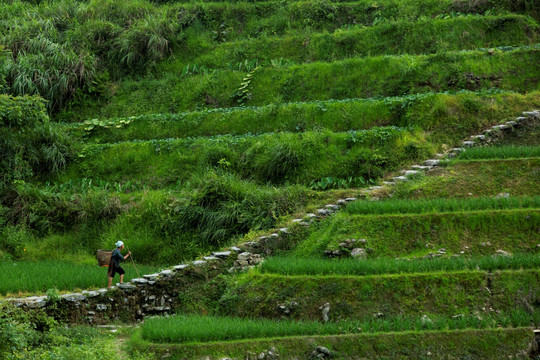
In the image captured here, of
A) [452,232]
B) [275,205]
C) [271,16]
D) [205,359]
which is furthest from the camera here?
[271,16]

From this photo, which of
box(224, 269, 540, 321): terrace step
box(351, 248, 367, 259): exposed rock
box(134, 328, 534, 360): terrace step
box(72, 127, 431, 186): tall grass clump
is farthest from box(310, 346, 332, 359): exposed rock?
box(72, 127, 431, 186): tall grass clump

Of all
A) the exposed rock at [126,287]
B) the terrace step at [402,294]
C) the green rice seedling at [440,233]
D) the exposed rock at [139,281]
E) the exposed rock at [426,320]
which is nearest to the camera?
the exposed rock at [426,320]

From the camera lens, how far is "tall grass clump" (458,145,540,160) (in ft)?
54.9

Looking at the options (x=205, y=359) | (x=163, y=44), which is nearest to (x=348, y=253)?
(x=205, y=359)

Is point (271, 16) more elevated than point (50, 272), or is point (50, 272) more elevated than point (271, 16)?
point (271, 16)

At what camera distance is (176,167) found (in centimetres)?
2119

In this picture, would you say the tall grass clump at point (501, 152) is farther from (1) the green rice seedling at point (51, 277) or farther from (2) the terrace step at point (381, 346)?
(1) the green rice seedling at point (51, 277)

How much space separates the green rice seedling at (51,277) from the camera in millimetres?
14969

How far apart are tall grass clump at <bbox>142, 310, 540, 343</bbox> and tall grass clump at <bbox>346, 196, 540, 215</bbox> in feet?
11.4

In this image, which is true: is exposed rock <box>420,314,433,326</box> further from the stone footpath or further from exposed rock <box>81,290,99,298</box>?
exposed rock <box>81,290,99,298</box>

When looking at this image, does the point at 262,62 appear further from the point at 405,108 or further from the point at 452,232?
the point at 452,232

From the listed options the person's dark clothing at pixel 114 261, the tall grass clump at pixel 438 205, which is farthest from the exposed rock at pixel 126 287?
the tall grass clump at pixel 438 205

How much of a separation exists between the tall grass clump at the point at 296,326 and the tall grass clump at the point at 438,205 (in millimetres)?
3464

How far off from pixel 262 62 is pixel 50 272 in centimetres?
1412
